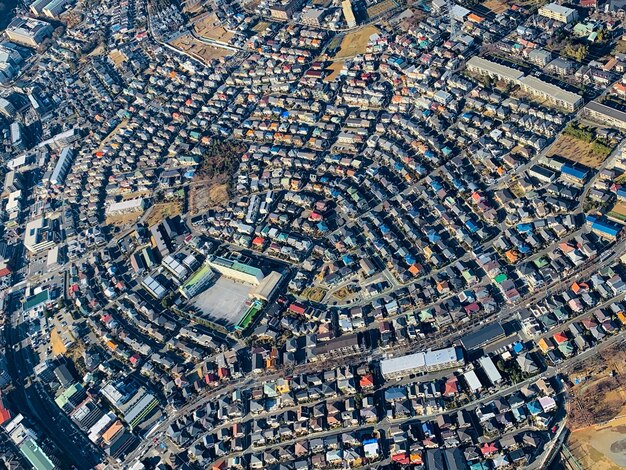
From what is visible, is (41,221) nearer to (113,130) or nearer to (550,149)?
(113,130)

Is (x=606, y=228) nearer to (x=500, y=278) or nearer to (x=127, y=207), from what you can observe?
(x=500, y=278)

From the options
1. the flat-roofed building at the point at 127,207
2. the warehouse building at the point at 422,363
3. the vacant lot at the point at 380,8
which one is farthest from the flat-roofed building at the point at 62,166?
the warehouse building at the point at 422,363

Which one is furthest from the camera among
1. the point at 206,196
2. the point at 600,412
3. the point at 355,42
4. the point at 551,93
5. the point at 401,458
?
the point at 355,42

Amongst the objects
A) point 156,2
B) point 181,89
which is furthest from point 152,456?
point 156,2

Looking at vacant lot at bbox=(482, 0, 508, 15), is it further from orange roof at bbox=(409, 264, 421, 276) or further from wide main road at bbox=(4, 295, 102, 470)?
wide main road at bbox=(4, 295, 102, 470)

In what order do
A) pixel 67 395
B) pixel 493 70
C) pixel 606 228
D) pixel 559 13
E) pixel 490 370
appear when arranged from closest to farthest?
pixel 490 370, pixel 606 228, pixel 67 395, pixel 493 70, pixel 559 13

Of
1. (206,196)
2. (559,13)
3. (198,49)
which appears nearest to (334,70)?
(198,49)

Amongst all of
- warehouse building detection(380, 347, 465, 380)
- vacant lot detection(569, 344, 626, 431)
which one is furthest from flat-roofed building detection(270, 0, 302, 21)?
vacant lot detection(569, 344, 626, 431)
